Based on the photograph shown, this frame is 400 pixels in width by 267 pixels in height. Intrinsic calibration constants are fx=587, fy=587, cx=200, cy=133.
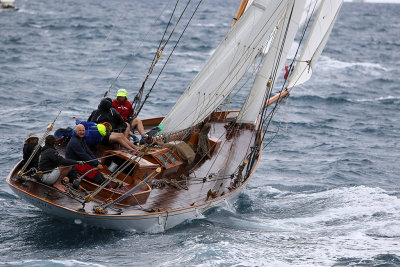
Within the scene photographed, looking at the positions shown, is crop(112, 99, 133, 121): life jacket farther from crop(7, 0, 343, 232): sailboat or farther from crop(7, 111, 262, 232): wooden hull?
crop(7, 111, 262, 232): wooden hull

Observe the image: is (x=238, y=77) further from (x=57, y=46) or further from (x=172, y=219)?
(x=57, y=46)

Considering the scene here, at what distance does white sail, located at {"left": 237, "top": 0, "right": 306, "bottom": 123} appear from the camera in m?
13.8

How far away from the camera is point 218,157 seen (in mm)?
14914

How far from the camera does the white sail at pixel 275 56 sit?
13.8 m

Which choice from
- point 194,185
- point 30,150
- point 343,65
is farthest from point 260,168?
point 343,65

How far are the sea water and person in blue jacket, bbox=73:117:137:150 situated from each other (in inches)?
76.6

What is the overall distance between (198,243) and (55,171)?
3098mm

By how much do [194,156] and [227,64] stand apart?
2.49 meters

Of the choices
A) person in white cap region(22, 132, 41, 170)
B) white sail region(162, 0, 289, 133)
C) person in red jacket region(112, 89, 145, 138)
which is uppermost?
white sail region(162, 0, 289, 133)

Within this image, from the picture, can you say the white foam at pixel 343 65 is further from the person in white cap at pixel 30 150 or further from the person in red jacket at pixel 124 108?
the person in white cap at pixel 30 150

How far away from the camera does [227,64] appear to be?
13.1 m

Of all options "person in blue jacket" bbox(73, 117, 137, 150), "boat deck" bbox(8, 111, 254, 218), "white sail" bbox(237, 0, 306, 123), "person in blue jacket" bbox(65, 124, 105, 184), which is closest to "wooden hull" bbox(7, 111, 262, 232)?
"boat deck" bbox(8, 111, 254, 218)

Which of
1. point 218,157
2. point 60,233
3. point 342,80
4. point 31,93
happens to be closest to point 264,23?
point 218,157

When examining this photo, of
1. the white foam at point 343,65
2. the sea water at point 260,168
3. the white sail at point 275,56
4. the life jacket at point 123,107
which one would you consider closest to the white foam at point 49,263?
the sea water at point 260,168
